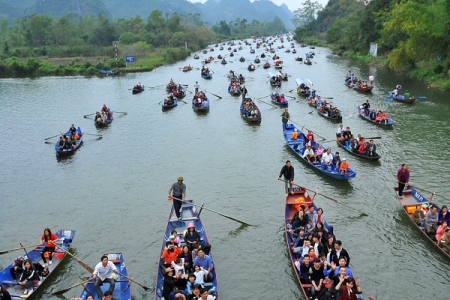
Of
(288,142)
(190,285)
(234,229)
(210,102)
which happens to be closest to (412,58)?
(210,102)

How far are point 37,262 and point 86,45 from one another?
9566 cm

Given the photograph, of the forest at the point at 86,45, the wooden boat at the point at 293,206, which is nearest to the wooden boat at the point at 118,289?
the wooden boat at the point at 293,206

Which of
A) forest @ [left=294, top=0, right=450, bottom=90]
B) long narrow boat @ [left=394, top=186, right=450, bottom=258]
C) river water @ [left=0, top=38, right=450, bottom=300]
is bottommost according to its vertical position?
river water @ [left=0, top=38, right=450, bottom=300]

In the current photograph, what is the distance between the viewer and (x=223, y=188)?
22.0m

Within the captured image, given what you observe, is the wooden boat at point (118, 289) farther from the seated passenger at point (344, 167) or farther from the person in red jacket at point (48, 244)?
the seated passenger at point (344, 167)

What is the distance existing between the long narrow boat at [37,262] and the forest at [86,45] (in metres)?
59.2

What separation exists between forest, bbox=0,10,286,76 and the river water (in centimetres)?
3544

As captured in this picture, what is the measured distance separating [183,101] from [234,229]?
2699 centimetres

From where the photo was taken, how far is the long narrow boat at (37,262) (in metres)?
13.4

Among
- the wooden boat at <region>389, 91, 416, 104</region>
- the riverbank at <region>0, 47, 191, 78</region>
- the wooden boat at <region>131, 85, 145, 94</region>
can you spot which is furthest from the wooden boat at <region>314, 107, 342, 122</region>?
the riverbank at <region>0, 47, 191, 78</region>

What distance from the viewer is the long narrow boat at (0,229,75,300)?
13.4 meters

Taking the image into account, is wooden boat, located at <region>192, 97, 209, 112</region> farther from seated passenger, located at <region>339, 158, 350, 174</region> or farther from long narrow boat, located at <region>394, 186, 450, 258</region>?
long narrow boat, located at <region>394, 186, 450, 258</region>

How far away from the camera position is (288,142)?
2688 cm

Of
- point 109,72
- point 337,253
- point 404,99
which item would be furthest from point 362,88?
point 109,72
